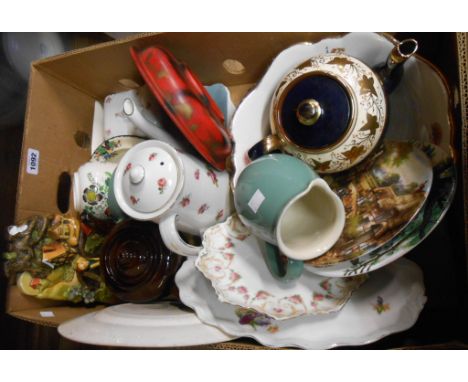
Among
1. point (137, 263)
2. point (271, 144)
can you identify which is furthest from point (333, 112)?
point (137, 263)

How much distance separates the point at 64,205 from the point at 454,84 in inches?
37.6

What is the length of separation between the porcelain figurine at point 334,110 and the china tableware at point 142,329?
0.36m

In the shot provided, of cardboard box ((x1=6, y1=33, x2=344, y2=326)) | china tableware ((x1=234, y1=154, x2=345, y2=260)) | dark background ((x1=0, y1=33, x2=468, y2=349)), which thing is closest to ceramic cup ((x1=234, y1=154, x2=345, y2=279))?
china tableware ((x1=234, y1=154, x2=345, y2=260))

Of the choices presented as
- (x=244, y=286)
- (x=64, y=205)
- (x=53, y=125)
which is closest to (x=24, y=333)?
(x=64, y=205)

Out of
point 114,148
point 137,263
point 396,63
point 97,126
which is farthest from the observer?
point 97,126

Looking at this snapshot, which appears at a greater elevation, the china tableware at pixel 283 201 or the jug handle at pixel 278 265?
the china tableware at pixel 283 201

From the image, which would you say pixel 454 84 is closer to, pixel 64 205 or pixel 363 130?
pixel 363 130

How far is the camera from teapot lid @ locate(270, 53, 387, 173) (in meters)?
0.61

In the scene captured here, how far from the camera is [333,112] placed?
2.00 ft

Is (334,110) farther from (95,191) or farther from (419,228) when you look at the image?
(95,191)

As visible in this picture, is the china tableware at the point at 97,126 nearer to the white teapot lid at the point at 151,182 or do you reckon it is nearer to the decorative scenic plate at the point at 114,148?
the decorative scenic plate at the point at 114,148

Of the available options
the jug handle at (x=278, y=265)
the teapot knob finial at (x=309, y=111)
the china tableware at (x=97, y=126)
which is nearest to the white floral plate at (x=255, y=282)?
the jug handle at (x=278, y=265)

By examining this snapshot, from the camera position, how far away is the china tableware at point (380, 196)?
634 millimetres

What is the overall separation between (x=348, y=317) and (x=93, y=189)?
0.58m
